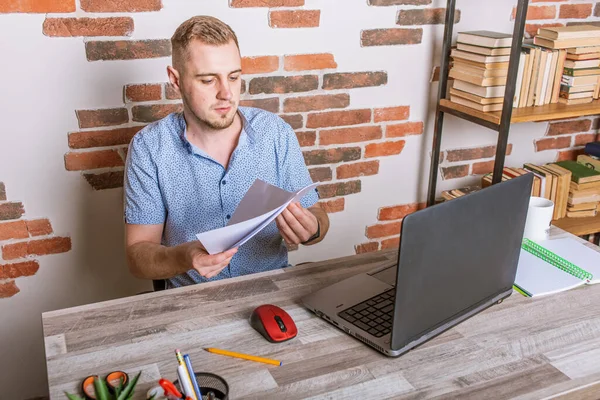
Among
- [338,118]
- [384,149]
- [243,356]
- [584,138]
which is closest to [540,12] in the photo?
[584,138]

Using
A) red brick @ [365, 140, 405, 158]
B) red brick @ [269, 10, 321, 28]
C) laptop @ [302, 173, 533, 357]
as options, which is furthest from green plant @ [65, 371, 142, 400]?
red brick @ [365, 140, 405, 158]

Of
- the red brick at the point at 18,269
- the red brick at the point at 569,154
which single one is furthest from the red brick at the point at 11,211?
the red brick at the point at 569,154

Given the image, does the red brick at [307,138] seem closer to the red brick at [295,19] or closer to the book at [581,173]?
the red brick at [295,19]

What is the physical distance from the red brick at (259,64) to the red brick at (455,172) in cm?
92

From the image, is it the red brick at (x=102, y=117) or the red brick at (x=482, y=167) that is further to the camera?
the red brick at (x=482, y=167)

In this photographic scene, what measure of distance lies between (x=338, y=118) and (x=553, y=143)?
3.71ft

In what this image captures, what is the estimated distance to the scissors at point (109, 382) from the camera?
3.43ft

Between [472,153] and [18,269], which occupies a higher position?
[472,153]

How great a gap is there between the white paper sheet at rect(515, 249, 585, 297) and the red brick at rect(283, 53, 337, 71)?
1033 millimetres

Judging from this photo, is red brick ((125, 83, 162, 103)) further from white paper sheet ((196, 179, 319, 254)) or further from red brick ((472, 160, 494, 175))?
red brick ((472, 160, 494, 175))

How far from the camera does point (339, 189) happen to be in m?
2.40

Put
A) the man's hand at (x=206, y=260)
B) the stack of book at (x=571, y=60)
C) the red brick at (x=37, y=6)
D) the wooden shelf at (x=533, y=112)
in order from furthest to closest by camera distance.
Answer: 1. the stack of book at (x=571, y=60)
2. the wooden shelf at (x=533, y=112)
3. the red brick at (x=37, y=6)
4. the man's hand at (x=206, y=260)

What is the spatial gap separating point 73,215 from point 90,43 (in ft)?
1.89

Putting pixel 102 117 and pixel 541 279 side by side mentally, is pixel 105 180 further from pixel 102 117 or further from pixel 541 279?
pixel 541 279
